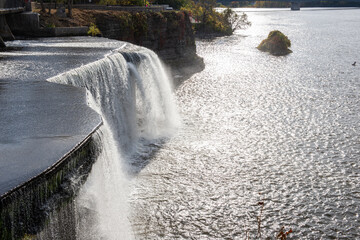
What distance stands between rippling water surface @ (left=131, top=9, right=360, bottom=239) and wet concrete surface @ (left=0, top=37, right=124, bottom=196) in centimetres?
421

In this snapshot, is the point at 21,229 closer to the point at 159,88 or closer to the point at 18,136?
the point at 18,136

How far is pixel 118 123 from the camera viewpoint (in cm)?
1658

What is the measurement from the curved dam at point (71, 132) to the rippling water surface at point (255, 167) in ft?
4.46

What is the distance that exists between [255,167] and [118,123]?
6.23 meters

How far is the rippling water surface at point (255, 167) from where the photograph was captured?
11.8m

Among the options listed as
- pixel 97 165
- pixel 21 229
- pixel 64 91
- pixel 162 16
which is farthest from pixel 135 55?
pixel 162 16

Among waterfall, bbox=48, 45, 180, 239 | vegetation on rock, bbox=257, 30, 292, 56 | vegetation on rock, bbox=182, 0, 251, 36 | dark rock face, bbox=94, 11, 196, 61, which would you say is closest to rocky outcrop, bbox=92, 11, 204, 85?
dark rock face, bbox=94, 11, 196, 61

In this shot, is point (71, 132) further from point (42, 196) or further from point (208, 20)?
point (208, 20)

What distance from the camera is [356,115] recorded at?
22.8m

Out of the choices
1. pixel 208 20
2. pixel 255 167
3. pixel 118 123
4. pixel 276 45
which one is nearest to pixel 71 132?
pixel 118 123

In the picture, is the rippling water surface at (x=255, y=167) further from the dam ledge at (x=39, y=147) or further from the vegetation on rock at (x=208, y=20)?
the vegetation on rock at (x=208, y=20)

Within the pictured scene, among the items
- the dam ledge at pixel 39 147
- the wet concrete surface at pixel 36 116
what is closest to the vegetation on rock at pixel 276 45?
the wet concrete surface at pixel 36 116

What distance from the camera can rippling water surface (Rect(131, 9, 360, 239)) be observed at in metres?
11.8

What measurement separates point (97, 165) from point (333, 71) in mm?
33547
